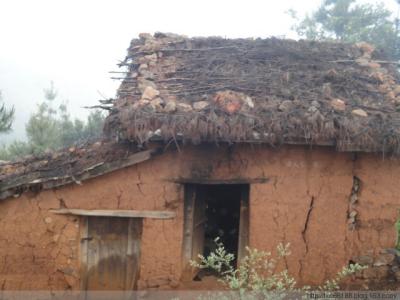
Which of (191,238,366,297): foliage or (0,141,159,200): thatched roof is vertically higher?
(0,141,159,200): thatched roof

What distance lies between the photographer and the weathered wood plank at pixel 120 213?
5992 millimetres

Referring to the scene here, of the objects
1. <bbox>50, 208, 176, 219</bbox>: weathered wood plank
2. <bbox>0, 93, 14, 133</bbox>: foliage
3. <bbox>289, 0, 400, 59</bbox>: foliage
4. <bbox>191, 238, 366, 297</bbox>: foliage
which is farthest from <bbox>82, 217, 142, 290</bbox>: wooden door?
<bbox>289, 0, 400, 59</bbox>: foliage

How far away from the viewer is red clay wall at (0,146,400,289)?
19.4 ft

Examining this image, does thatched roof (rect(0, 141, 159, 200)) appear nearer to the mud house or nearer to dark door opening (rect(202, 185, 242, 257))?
the mud house

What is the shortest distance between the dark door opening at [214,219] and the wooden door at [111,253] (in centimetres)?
78

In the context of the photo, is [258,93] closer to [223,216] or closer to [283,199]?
[283,199]

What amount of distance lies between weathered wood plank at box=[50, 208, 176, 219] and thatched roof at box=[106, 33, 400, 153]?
109 centimetres

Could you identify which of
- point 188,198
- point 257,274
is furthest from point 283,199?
point 188,198

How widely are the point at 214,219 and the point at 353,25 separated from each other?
15810 millimetres

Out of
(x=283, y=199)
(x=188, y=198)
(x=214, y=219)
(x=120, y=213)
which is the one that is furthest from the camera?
(x=214, y=219)

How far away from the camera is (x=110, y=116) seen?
5836mm

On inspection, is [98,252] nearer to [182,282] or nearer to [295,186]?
[182,282]

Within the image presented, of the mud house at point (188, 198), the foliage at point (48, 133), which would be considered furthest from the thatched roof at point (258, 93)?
the foliage at point (48, 133)

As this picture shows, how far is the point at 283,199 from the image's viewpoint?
593 centimetres
